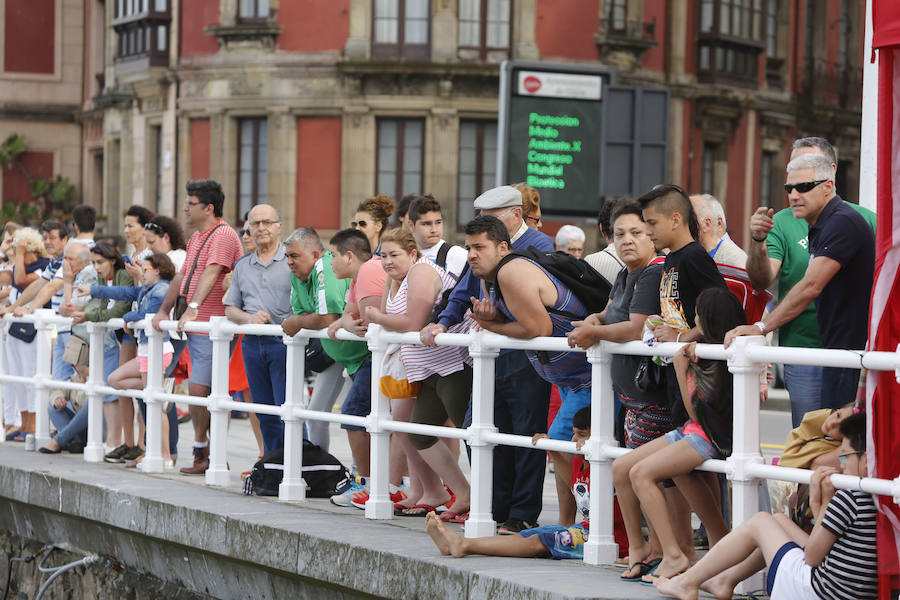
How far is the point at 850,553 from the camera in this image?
588cm

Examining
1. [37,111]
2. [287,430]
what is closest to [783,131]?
[37,111]

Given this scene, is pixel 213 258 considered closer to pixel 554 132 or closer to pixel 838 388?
pixel 838 388

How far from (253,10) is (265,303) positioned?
23386 millimetres

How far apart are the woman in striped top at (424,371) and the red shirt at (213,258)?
2337 millimetres

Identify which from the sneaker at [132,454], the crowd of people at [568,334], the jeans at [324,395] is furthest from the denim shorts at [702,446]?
the sneaker at [132,454]

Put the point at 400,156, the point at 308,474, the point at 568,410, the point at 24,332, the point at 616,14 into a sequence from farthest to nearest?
1. the point at 616,14
2. the point at 400,156
3. the point at 24,332
4. the point at 308,474
5. the point at 568,410

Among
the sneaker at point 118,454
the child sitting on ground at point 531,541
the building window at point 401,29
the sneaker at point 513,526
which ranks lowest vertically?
the sneaker at point 118,454

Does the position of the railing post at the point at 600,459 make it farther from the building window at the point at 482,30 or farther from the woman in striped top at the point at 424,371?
the building window at the point at 482,30

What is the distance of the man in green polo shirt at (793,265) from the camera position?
748 cm

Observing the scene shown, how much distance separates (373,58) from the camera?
3244 cm

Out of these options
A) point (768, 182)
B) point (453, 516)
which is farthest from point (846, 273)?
point (768, 182)

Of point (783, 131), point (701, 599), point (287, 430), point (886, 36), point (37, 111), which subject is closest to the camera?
point (886, 36)

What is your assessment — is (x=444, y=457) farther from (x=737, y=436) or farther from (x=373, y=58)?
(x=373, y=58)

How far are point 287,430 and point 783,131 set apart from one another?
100ft
